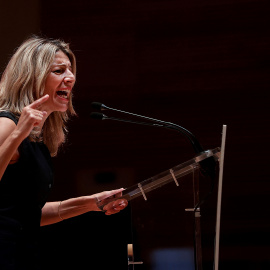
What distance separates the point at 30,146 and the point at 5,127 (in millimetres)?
134

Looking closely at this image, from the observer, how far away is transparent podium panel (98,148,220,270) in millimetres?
1158

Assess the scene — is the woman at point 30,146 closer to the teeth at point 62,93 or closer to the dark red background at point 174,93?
the teeth at point 62,93

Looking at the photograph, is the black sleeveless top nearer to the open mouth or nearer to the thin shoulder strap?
the thin shoulder strap

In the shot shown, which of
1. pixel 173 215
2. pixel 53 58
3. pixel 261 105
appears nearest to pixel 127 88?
pixel 261 105

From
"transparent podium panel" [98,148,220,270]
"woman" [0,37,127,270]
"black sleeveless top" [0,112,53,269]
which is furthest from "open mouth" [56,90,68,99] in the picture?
"transparent podium panel" [98,148,220,270]

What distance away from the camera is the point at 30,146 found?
1.34 m

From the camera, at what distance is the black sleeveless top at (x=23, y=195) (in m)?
1.24

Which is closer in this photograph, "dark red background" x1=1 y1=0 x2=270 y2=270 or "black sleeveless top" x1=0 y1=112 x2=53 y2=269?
"black sleeveless top" x1=0 y1=112 x2=53 y2=269

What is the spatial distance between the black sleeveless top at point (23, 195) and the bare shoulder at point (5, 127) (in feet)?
0.07

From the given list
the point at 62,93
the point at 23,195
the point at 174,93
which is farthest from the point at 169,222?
the point at 174,93

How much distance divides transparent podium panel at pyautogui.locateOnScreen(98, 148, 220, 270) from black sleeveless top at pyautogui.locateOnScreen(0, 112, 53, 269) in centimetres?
29

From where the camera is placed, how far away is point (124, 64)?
2295 millimetres

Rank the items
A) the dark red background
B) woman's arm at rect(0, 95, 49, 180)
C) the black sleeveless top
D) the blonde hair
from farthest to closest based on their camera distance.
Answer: the dark red background < the blonde hair < the black sleeveless top < woman's arm at rect(0, 95, 49, 180)

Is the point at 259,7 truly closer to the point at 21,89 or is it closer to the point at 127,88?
the point at 127,88
